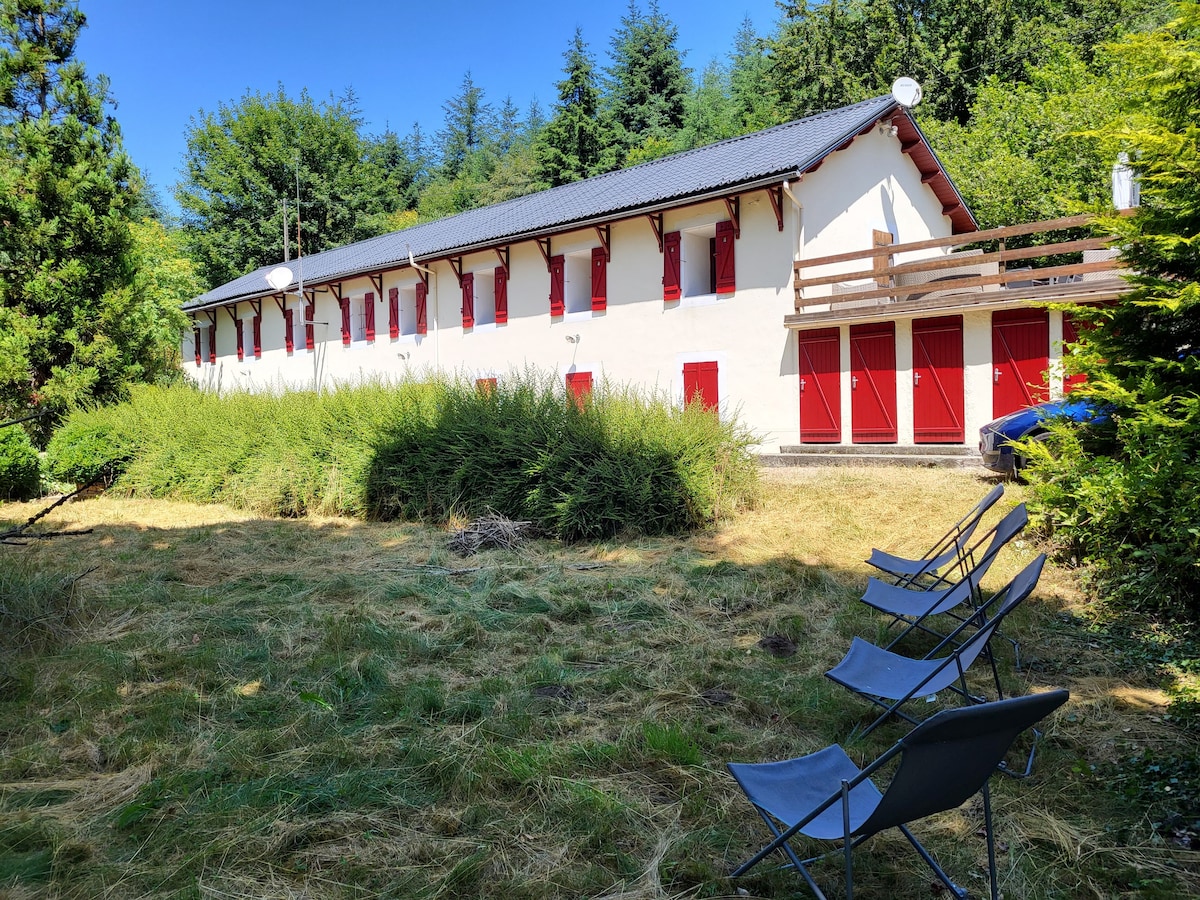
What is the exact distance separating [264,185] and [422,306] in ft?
69.9

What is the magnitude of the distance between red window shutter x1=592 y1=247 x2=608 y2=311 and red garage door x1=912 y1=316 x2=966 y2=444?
6.93m

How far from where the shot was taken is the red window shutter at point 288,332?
91.1 feet

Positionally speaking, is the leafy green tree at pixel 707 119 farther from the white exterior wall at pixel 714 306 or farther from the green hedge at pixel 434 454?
the green hedge at pixel 434 454

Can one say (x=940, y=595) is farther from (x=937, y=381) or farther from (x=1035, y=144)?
(x=1035, y=144)

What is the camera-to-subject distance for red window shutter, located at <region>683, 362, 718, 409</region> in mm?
16609

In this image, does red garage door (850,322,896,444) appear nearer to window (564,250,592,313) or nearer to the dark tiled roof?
the dark tiled roof

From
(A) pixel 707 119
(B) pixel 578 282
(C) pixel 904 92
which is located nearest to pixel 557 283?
(B) pixel 578 282

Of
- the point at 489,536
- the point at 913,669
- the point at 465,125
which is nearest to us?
the point at 913,669

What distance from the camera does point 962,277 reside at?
14.2m

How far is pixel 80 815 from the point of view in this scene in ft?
9.95

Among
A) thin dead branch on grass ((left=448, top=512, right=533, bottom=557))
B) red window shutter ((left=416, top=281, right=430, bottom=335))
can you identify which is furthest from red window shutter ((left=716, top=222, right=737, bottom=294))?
red window shutter ((left=416, top=281, right=430, bottom=335))

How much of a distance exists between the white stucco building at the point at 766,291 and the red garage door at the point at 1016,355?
3 centimetres

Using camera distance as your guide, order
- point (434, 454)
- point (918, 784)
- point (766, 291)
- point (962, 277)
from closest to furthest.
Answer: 1. point (918, 784)
2. point (434, 454)
3. point (962, 277)
4. point (766, 291)

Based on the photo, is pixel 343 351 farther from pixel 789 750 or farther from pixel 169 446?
pixel 789 750
